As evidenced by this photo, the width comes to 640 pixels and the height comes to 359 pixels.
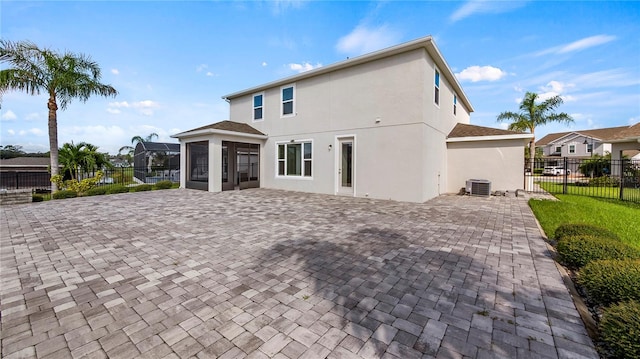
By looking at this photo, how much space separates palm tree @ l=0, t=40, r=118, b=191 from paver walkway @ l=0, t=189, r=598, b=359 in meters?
9.39

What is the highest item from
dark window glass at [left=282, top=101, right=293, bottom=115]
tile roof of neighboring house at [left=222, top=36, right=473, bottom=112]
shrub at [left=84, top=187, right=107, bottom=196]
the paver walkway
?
tile roof of neighboring house at [left=222, top=36, right=473, bottom=112]

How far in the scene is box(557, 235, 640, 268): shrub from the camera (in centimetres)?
353

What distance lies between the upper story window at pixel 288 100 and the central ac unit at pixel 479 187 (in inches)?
364

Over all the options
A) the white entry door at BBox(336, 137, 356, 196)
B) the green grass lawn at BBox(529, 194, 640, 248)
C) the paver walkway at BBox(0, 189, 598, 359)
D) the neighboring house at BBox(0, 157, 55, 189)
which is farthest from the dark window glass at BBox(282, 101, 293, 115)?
the neighboring house at BBox(0, 157, 55, 189)

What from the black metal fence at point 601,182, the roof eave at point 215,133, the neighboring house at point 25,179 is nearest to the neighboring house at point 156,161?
the neighboring house at point 25,179

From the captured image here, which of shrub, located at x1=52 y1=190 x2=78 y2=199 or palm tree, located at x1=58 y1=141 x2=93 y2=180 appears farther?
palm tree, located at x1=58 y1=141 x2=93 y2=180

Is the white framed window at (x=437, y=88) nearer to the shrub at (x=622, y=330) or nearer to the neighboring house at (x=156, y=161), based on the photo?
the shrub at (x=622, y=330)

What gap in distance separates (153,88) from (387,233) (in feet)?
50.4

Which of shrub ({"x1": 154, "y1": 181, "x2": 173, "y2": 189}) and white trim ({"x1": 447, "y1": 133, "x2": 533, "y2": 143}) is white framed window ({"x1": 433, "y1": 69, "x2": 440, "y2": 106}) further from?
shrub ({"x1": 154, "y1": 181, "x2": 173, "y2": 189})

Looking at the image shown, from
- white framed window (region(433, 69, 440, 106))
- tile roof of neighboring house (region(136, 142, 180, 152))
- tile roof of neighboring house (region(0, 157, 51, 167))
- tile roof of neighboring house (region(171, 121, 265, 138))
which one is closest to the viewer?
white framed window (region(433, 69, 440, 106))

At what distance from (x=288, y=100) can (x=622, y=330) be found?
13.4 metres

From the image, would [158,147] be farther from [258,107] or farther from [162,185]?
[258,107]

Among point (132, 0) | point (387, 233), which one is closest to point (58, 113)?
point (132, 0)

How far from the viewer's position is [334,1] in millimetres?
11008
